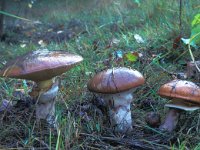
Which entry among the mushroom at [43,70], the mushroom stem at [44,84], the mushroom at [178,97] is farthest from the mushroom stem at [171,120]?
the mushroom stem at [44,84]

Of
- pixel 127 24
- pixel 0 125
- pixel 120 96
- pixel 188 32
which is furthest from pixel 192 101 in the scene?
pixel 127 24

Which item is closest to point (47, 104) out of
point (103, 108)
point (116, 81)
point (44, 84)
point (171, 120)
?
point (44, 84)

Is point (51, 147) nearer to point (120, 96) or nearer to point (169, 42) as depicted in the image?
point (120, 96)

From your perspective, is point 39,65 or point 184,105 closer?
point 39,65

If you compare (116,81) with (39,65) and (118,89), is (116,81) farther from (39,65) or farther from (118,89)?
(39,65)

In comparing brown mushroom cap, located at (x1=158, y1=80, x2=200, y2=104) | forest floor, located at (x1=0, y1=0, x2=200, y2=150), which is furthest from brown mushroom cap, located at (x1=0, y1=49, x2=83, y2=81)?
brown mushroom cap, located at (x1=158, y1=80, x2=200, y2=104)

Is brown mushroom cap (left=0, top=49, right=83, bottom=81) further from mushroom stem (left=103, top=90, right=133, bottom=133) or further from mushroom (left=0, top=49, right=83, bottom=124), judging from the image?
mushroom stem (left=103, top=90, right=133, bottom=133)
